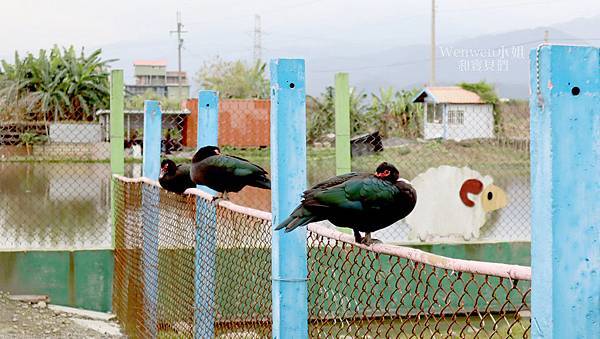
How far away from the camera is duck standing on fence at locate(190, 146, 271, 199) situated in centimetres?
429

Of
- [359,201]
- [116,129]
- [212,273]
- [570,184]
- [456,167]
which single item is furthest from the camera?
[456,167]

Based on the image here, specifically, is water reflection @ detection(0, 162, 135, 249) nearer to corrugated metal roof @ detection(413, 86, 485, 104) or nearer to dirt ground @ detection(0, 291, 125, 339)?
dirt ground @ detection(0, 291, 125, 339)

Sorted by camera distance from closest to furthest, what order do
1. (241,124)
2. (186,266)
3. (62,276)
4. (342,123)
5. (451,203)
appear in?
(186,266) → (342,123) → (62,276) → (451,203) → (241,124)

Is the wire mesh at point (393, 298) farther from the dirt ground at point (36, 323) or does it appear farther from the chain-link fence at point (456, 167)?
the dirt ground at point (36, 323)

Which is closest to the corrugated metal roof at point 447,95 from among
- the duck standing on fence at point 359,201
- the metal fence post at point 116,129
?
the metal fence post at point 116,129

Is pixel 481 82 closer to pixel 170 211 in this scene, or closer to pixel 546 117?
pixel 170 211

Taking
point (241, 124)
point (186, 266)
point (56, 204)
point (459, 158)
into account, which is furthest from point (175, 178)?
point (459, 158)

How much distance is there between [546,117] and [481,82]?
66.5 feet

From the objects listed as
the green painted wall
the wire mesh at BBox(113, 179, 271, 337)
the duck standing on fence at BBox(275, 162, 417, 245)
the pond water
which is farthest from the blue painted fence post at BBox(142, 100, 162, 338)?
the duck standing on fence at BBox(275, 162, 417, 245)

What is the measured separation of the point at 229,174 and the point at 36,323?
3.12 meters

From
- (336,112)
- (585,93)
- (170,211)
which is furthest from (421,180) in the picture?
(585,93)

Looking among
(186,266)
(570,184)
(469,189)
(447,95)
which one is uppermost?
(447,95)

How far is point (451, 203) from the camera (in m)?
8.44

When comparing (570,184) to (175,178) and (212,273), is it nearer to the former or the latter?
(212,273)
